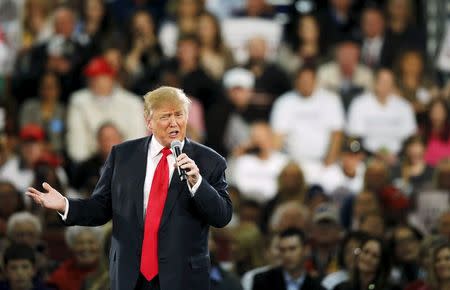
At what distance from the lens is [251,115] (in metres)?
14.6

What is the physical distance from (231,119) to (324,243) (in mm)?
3642

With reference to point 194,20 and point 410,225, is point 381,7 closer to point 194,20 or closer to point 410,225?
point 194,20

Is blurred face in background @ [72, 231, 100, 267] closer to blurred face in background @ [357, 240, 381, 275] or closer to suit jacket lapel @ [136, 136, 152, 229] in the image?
blurred face in background @ [357, 240, 381, 275]

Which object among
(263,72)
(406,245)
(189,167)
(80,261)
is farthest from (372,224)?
(189,167)

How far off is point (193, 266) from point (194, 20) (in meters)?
8.77

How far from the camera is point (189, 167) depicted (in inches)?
255

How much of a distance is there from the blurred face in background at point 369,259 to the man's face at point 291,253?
1.50 ft

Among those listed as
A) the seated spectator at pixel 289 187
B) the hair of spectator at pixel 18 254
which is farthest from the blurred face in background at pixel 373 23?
the hair of spectator at pixel 18 254

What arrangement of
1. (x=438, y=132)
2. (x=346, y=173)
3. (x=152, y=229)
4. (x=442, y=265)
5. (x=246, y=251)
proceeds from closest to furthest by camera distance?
(x=152, y=229), (x=442, y=265), (x=246, y=251), (x=346, y=173), (x=438, y=132)

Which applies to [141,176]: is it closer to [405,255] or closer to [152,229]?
[152,229]

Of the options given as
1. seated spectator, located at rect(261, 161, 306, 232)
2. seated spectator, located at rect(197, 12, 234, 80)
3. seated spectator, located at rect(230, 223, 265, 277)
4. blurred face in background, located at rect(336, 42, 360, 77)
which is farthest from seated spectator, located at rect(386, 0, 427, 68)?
seated spectator, located at rect(230, 223, 265, 277)

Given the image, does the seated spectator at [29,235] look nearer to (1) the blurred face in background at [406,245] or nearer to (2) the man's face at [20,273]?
(2) the man's face at [20,273]

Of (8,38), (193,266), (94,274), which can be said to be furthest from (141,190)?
(8,38)

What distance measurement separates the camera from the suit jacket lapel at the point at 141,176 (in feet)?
22.6
